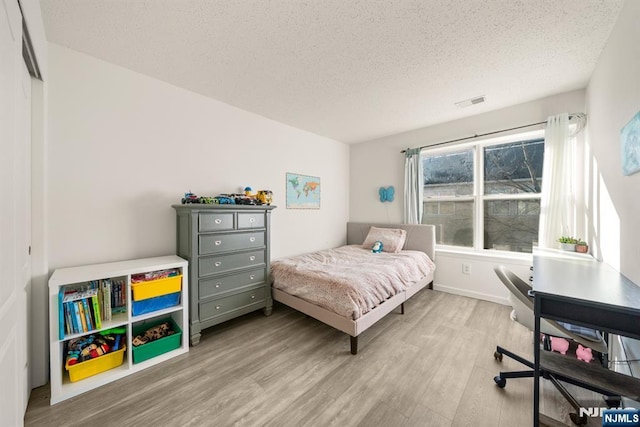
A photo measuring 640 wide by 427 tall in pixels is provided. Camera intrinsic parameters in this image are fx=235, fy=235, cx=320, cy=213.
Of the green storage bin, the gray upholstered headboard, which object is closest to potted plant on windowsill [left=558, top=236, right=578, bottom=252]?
the gray upholstered headboard

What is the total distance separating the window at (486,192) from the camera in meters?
3.00

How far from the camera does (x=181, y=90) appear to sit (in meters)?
2.45

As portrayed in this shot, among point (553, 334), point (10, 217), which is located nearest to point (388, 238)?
point (553, 334)

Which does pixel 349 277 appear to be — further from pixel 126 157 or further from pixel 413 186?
pixel 126 157

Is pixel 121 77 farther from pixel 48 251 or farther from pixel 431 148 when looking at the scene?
pixel 431 148

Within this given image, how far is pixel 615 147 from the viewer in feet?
5.40

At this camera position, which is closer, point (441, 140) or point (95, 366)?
point (95, 366)

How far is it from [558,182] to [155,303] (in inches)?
164

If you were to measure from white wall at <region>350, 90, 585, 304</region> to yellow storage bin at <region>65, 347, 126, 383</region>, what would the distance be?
365 centimetres

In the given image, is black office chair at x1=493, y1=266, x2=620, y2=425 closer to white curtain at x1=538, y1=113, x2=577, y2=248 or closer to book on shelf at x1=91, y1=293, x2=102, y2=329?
white curtain at x1=538, y1=113, x2=577, y2=248

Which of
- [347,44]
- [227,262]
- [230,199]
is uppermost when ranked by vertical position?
[347,44]

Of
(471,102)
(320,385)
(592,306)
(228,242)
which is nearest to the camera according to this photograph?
(592,306)

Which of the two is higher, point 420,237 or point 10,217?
point 10,217

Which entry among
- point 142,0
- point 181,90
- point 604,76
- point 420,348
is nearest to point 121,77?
point 181,90
